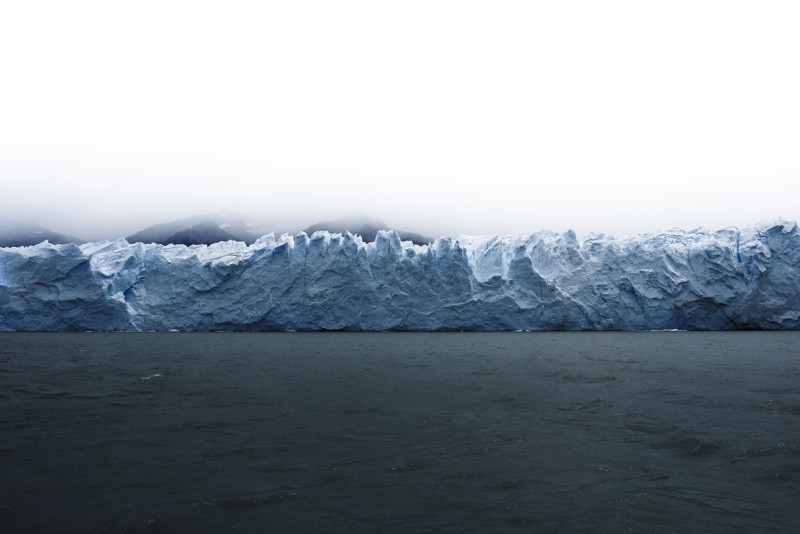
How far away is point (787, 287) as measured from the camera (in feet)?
103

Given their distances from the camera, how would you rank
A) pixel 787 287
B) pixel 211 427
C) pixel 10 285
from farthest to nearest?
pixel 787 287
pixel 10 285
pixel 211 427

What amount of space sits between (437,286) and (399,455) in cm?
2668

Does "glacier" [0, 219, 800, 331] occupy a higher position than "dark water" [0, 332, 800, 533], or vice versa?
"dark water" [0, 332, 800, 533]

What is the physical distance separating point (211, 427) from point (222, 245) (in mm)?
30651

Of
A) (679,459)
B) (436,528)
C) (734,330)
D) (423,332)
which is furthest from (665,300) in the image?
(436,528)

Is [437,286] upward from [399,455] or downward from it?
downward

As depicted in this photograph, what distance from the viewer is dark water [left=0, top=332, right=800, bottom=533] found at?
3379mm

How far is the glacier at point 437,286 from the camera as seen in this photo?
1210 inches

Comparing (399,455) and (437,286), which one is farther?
(437,286)

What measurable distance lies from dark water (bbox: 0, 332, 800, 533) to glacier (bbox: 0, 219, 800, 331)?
2108 cm

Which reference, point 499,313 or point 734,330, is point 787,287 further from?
point 499,313

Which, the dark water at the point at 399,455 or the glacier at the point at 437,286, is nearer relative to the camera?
the dark water at the point at 399,455

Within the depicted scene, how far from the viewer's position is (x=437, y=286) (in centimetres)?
3136

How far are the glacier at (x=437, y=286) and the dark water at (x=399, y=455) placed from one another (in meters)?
21.1
